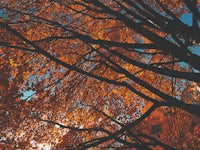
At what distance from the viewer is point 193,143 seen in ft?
63.5

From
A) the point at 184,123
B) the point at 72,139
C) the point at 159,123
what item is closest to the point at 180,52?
the point at 72,139

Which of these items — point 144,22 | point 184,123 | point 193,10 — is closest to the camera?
point 193,10

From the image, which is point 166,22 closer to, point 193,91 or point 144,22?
point 144,22

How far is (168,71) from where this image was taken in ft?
15.0

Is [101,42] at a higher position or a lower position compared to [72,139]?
higher

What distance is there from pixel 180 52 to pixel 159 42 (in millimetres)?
483

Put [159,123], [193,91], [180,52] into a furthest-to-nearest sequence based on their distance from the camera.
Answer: [159,123], [193,91], [180,52]

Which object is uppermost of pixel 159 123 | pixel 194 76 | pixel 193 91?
pixel 194 76

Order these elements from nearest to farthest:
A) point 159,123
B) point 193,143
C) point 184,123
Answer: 1. point 193,143
2. point 184,123
3. point 159,123

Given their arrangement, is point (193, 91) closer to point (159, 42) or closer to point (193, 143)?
point (159, 42)

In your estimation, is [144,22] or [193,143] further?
[193,143]

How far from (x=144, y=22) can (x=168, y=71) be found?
1.60 meters

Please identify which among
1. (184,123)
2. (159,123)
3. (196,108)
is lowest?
(159,123)

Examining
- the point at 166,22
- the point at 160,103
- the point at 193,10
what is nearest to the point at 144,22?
the point at 166,22
